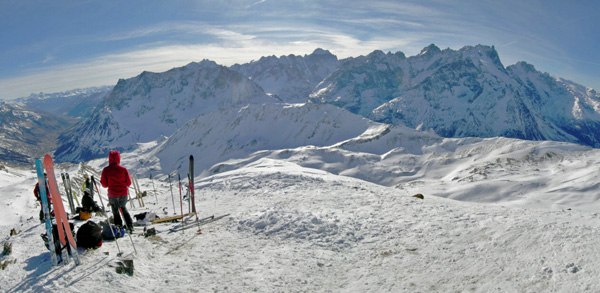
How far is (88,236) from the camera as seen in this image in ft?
36.9

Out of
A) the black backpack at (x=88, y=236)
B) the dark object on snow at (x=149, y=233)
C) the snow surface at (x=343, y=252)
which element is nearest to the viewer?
the snow surface at (x=343, y=252)

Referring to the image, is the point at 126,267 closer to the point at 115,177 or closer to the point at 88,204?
the point at 115,177

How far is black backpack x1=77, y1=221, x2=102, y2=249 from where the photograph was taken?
441 inches

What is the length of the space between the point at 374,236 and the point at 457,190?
294 feet

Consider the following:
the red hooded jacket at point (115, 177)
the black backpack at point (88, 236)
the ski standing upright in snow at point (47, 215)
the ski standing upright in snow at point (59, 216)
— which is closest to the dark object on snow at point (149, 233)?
the red hooded jacket at point (115, 177)

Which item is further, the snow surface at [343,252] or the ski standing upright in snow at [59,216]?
the ski standing upright in snow at [59,216]

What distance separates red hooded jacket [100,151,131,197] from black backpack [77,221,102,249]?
2.50 metres

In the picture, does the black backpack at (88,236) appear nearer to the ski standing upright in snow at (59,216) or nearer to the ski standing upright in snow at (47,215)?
the ski standing upright in snow at (59,216)

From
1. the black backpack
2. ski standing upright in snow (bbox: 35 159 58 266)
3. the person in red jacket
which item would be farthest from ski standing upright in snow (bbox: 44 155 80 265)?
the person in red jacket

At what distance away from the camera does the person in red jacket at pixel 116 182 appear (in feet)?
44.7

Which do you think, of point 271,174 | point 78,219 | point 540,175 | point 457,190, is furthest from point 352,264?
point 540,175

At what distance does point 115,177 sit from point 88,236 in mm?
3145

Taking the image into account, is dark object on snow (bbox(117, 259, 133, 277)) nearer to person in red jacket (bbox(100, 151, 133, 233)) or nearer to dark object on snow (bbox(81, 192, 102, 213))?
person in red jacket (bbox(100, 151, 133, 233))

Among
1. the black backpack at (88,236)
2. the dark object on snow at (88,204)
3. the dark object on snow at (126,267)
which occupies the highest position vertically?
the black backpack at (88,236)
